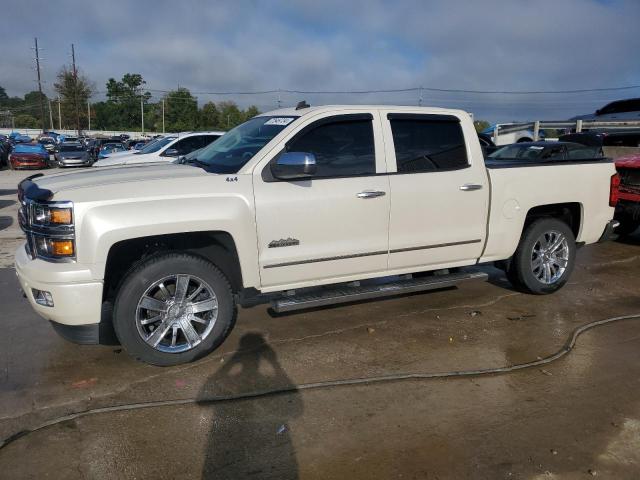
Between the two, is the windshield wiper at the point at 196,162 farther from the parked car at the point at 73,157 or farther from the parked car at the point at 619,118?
the parked car at the point at 73,157

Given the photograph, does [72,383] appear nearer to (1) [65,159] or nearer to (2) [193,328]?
(2) [193,328]

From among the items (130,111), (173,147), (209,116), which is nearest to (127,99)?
(130,111)

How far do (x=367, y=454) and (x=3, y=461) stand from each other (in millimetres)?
2030

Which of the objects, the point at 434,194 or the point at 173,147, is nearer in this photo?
the point at 434,194

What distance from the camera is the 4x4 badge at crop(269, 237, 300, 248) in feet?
14.2

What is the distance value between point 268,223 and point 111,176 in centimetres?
128

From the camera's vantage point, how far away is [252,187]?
13.9 feet

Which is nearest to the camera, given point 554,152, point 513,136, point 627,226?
point 554,152

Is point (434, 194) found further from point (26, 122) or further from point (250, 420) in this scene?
point (26, 122)

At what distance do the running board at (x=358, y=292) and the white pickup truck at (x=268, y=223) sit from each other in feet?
0.06

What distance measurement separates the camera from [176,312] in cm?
418

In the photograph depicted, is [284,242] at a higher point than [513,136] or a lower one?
lower

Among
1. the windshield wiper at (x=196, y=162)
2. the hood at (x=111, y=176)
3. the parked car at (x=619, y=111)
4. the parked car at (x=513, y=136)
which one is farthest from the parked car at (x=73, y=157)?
the hood at (x=111, y=176)

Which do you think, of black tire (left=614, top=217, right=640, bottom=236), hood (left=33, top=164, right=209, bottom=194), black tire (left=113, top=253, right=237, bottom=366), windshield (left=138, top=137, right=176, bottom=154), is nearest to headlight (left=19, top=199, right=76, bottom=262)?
hood (left=33, top=164, right=209, bottom=194)
